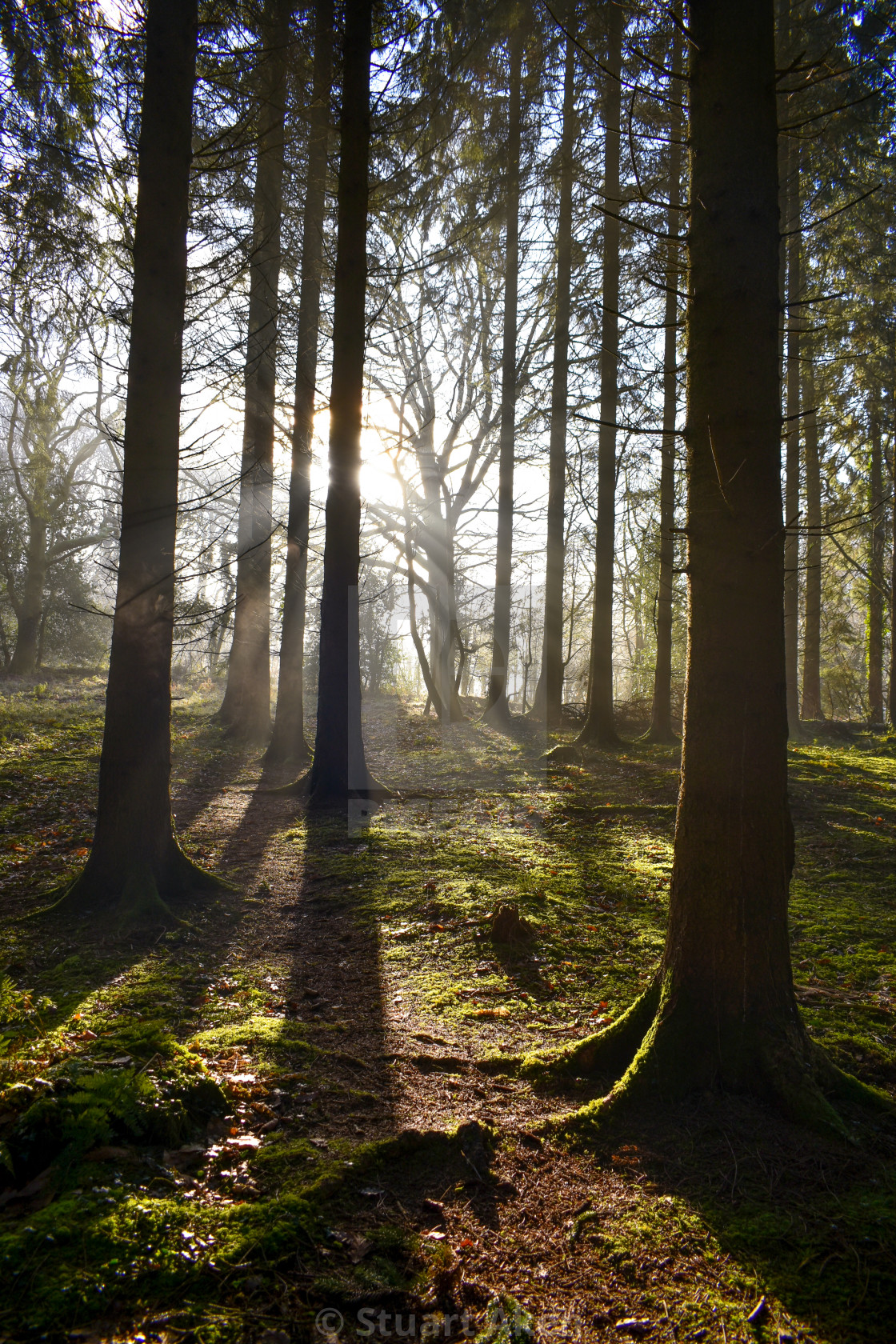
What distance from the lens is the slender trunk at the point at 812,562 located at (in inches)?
580

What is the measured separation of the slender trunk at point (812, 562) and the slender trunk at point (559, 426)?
4872 mm

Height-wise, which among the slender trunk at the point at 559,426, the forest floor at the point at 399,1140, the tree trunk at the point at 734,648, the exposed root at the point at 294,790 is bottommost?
the forest floor at the point at 399,1140

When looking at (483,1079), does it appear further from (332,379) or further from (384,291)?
(384,291)

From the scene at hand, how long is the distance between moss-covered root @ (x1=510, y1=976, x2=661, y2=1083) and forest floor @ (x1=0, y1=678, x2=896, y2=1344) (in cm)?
13

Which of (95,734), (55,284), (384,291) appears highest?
(384,291)

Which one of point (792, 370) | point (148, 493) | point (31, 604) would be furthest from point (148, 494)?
point (31, 604)

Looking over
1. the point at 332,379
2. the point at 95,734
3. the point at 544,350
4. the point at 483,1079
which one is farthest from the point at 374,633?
the point at 483,1079

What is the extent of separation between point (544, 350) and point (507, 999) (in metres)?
14.0

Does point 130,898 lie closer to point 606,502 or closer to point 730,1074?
point 730,1074

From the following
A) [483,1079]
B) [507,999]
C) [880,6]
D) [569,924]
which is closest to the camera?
[483,1079]

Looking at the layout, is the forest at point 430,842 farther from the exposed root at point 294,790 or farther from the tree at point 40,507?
the tree at point 40,507

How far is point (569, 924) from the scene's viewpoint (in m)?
4.95

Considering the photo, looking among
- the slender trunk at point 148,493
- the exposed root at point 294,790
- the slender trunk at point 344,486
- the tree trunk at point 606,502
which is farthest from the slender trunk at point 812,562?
the slender trunk at point 148,493

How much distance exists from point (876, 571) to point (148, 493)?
54.8 ft
